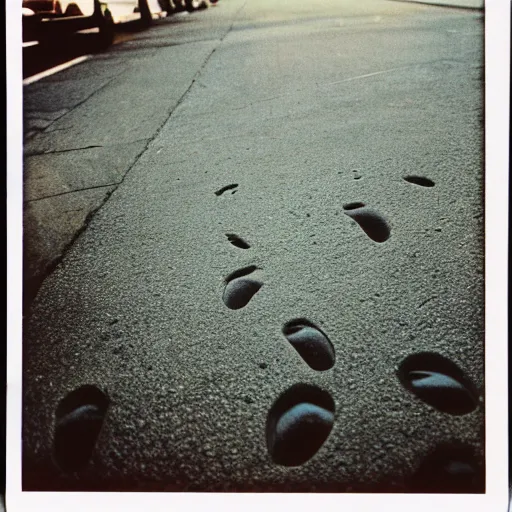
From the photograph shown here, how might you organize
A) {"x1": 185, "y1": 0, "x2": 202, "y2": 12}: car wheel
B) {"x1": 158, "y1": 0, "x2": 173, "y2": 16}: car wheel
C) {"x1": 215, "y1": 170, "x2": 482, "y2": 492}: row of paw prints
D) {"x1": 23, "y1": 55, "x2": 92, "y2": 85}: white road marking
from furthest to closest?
{"x1": 185, "y1": 0, "x2": 202, "y2": 12}: car wheel, {"x1": 158, "y1": 0, "x2": 173, "y2": 16}: car wheel, {"x1": 23, "y1": 55, "x2": 92, "y2": 85}: white road marking, {"x1": 215, "y1": 170, "x2": 482, "y2": 492}: row of paw prints

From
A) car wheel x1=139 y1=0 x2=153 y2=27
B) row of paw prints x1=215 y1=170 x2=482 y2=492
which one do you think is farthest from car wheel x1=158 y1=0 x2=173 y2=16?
row of paw prints x1=215 y1=170 x2=482 y2=492

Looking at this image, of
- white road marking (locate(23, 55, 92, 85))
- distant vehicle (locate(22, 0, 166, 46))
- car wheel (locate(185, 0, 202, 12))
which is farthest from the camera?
car wheel (locate(185, 0, 202, 12))

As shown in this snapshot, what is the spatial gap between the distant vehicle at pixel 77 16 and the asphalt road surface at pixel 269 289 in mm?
151

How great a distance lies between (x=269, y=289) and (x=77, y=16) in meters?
0.89

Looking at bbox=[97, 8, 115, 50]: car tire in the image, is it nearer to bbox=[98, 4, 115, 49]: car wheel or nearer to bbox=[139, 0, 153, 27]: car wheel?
bbox=[98, 4, 115, 49]: car wheel

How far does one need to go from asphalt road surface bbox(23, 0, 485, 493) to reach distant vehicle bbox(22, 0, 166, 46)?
0.15 metres

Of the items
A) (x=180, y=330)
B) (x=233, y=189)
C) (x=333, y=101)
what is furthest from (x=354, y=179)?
(x=180, y=330)

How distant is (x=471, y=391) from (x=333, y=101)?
974 millimetres

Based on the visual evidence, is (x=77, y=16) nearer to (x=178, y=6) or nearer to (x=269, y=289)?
(x=269, y=289)

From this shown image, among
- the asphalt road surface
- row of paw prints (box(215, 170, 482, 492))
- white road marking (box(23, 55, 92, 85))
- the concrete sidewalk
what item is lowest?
row of paw prints (box(215, 170, 482, 492))

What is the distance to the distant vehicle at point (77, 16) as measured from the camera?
843mm

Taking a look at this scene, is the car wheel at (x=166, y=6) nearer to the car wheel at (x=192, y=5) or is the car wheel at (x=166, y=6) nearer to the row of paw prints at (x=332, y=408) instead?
the car wheel at (x=192, y=5)

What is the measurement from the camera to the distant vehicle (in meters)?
0.84

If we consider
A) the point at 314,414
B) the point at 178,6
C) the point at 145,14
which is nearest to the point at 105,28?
the point at 145,14
